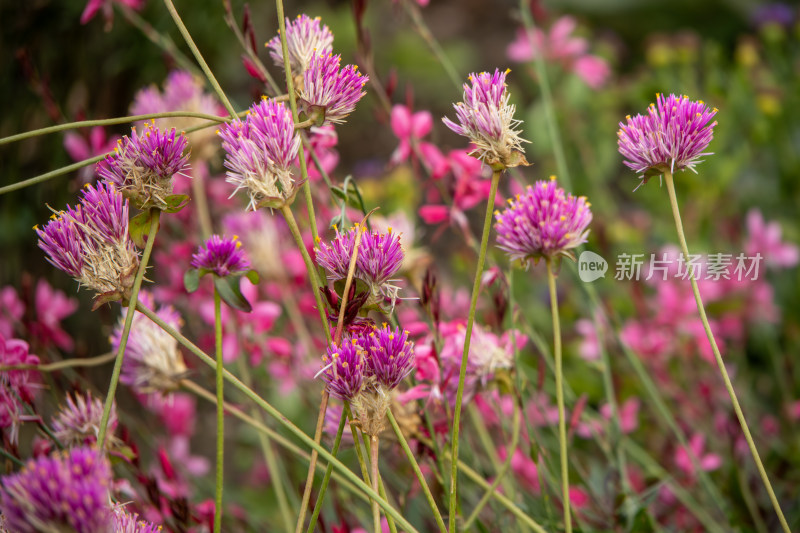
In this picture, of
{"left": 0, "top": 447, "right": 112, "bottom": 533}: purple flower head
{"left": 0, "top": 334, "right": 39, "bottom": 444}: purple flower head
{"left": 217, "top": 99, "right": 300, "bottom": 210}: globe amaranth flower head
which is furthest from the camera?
{"left": 0, "top": 334, "right": 39, "bottom": 444}: purple flower head

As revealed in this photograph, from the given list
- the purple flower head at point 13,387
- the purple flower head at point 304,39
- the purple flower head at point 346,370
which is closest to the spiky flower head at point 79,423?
the purple flower head at point 13,387

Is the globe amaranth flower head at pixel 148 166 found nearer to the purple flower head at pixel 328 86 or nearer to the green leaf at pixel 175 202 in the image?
the green leaf at pixel 175 202

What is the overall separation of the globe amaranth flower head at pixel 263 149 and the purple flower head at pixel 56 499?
0.72 ft

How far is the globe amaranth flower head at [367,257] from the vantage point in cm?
52

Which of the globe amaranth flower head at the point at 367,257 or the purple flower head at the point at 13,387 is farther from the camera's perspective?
the purple flower head at the point at 13,387

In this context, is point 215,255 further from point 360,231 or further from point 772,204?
point 772,204

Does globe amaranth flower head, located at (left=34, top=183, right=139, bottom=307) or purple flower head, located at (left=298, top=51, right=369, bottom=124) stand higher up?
purple flower head, located at (left=298, top=51, right=369, bottom=124)

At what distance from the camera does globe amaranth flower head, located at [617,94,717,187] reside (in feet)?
1.82

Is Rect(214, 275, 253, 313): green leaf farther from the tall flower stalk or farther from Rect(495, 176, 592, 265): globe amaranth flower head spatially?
the tall flower stalk

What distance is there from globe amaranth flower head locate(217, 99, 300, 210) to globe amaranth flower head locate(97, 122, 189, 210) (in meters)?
0.05

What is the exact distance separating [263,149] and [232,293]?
121 millimetres

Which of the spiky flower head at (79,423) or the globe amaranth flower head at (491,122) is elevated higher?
the globe amaranth flower head at (491,122)

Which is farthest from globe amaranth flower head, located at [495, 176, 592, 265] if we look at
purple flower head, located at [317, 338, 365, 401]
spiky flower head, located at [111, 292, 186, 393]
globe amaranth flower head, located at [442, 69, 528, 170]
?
spiky flower head, located at [111, 292, 186, 393]

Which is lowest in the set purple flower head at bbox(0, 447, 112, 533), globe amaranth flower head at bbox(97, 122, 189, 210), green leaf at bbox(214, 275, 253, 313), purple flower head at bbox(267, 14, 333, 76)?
purple flower head at bbox(0, 447, 112, 533)
